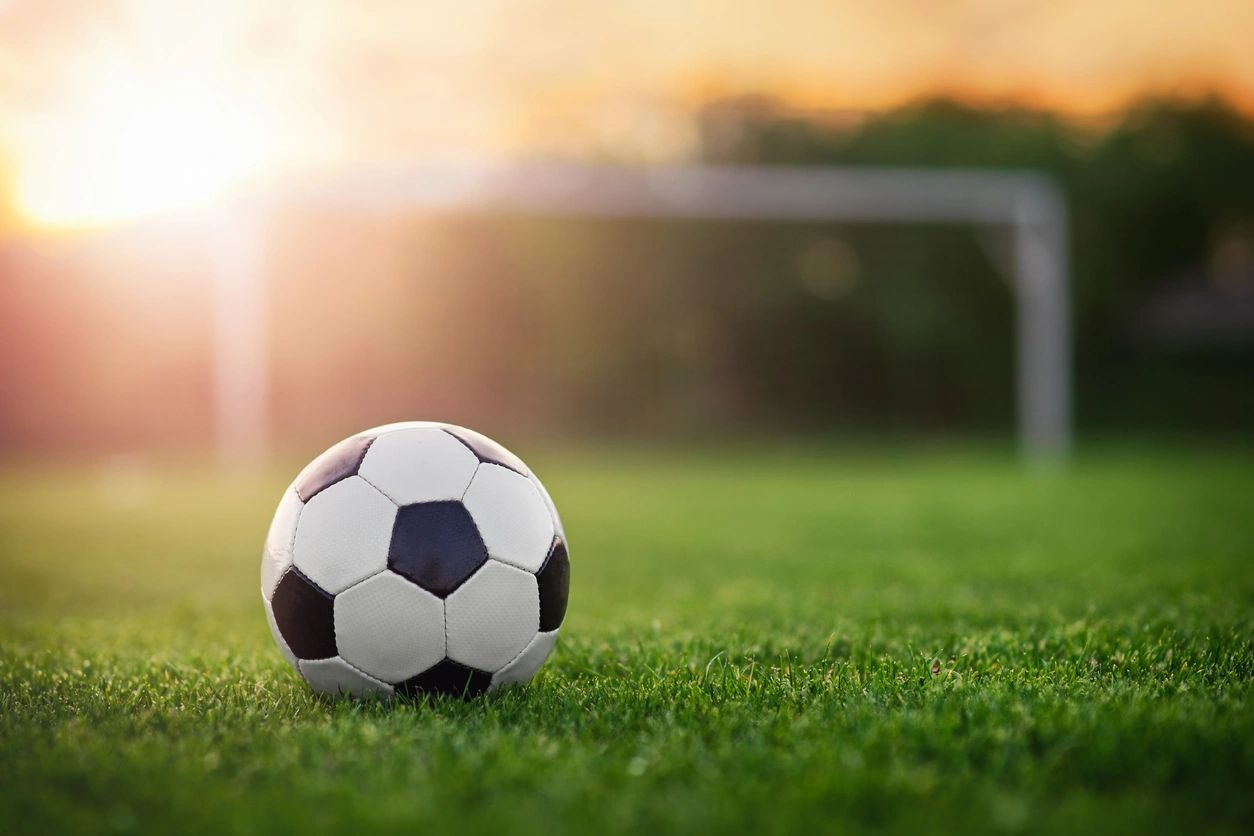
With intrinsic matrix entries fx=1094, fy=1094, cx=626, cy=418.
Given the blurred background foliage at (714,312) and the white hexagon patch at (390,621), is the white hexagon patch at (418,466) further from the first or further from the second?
the blurred background foliage at (714,312)

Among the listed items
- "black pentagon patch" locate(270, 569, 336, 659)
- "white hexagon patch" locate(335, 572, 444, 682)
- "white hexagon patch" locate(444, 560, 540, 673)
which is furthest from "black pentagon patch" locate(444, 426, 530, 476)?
"black pentagon patch" locate(270, 569, 336, 659)

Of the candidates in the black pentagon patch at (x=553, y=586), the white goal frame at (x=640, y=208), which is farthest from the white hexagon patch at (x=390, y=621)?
the white goal frame at (x=640, y=208)

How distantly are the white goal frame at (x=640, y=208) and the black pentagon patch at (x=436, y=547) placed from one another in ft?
40.5

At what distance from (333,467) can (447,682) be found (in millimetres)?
621

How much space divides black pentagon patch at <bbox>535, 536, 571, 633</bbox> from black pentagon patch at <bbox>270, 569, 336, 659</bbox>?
509 mm

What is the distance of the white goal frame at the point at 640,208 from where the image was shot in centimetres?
1518

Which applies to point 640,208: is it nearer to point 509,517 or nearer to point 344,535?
point 509,517

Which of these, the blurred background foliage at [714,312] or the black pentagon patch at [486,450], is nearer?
the black pentagon patch at [486,450]

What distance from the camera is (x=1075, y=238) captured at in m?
25.4

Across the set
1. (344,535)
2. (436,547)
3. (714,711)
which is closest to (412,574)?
(436,547)

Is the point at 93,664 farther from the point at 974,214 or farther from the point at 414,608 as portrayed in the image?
the point at 974,214

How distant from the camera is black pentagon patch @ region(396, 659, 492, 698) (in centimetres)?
263

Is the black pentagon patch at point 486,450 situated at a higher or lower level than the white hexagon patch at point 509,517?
higher

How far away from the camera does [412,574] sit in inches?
102
